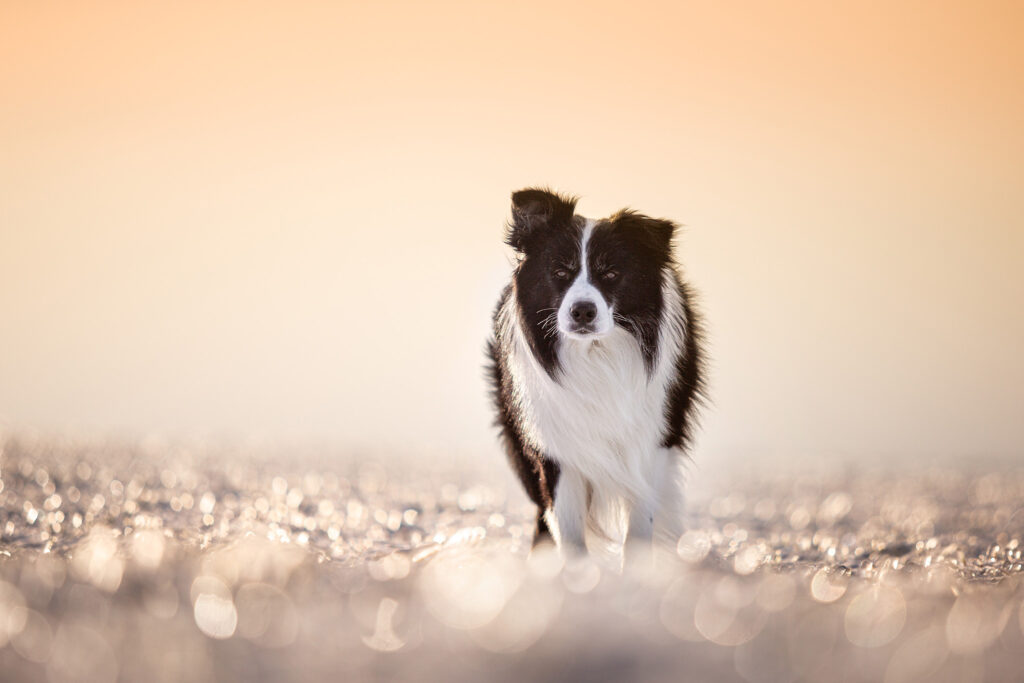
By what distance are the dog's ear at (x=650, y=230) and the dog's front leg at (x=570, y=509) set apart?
4.80 feet

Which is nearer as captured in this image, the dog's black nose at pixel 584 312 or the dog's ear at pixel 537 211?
the dog's black nose at pixel 584 312

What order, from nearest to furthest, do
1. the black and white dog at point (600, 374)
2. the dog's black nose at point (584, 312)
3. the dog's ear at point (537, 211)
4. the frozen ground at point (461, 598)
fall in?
1. the frozen ground at point (461, 598)
2. the dog's black nose at point (584, 312)
3. the black and white dog at point (600, 374)
4. the dog's ear at point (537, 211)

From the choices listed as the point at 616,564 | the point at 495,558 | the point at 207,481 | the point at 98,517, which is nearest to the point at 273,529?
the point at 98,517

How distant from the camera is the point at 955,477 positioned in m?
13.3

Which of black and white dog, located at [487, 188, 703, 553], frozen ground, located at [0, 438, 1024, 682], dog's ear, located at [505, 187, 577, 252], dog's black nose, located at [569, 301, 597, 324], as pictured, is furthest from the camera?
dog's ear, located at [505, 187, 577, 252]

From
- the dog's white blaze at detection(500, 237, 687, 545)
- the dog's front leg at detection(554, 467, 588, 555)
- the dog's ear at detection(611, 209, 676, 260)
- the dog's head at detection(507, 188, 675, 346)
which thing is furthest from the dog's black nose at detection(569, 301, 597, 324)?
the dog's front leg at detection(554, 467, 588, 555)

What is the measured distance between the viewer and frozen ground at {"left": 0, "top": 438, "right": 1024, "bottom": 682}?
3.41 metres

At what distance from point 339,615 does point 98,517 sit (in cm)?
330

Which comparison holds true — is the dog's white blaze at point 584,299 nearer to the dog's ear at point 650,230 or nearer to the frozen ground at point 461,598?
the dog's ear at point 650,230

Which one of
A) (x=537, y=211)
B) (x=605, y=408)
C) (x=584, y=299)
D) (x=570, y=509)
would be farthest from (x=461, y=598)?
(x=537, y=211)

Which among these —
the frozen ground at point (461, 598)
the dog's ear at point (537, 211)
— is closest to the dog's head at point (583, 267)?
the dog's ear at point (537, 211)

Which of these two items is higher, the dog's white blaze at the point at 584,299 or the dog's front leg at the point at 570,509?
the dog's white blaze at the point at 584,299

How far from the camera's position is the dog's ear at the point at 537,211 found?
6285 millimetres

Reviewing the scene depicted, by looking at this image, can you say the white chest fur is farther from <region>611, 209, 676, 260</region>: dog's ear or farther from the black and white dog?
<region>611, 209, 676, 260</region>: dog's ear
